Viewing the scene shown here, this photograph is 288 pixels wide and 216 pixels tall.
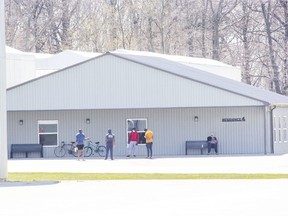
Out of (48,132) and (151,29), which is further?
(151,29)

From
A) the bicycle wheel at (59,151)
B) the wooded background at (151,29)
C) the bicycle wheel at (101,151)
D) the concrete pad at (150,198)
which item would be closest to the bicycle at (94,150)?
the bicycle wheel at (101,151)

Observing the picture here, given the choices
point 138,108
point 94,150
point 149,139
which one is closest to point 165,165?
point 149,139

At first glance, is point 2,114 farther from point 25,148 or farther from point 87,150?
point 25,148

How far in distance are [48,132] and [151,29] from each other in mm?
34660

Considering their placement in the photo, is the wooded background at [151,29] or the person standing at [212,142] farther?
the wooded background at [151,29]

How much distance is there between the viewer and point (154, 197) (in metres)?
27.8

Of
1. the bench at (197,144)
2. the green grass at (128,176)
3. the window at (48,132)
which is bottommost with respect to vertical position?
the green grass at (128,176)

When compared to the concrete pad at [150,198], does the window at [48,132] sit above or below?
above

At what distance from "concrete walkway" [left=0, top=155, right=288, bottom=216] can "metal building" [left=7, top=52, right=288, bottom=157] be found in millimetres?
12331

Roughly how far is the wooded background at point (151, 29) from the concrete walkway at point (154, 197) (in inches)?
1758

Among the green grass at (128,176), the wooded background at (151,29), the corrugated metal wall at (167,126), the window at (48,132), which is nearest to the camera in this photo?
the green grass at (128,176)

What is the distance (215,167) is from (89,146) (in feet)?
47.1

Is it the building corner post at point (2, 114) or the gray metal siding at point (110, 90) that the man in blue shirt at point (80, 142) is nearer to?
the gray metal siding at point (110, 90)

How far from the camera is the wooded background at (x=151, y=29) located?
88250 millimetres
